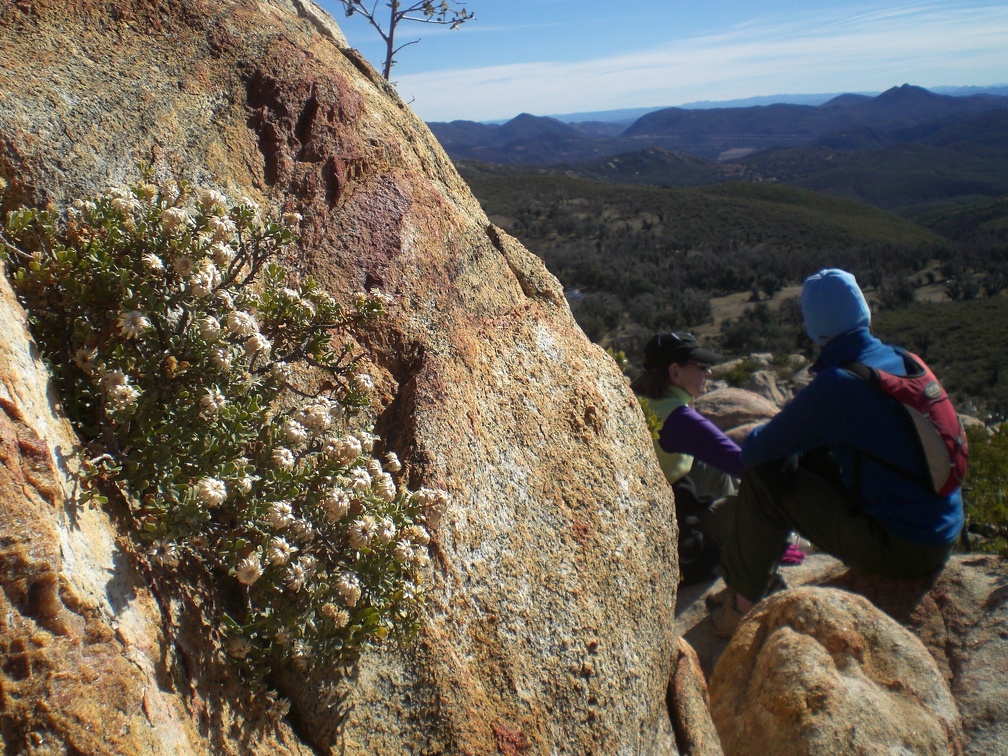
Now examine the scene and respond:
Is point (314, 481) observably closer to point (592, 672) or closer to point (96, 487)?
point (96, 487)

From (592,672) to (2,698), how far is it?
1570 millimetres

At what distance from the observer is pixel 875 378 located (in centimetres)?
351

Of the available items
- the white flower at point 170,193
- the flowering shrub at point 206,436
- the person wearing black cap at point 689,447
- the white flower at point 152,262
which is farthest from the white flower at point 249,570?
the person wearing black cap at point 689,447

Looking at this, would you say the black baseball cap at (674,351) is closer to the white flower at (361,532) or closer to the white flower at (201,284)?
the white flower at (361,532)

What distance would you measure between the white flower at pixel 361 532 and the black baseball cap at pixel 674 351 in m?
3.06

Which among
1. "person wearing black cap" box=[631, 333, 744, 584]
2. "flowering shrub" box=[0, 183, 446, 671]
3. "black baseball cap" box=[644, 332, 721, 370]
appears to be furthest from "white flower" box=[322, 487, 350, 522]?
"black baseball cap" box=[644, 332, 721, 370]

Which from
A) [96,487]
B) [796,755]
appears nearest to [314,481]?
[96,487]

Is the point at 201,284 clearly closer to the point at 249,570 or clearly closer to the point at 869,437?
the point at 249,570

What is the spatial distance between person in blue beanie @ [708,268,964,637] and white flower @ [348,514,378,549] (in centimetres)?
257

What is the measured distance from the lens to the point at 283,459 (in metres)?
1.70

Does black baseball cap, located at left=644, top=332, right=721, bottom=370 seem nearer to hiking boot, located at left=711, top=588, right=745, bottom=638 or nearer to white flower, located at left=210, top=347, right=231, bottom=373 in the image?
hiking boot, located at left=711, top=588, right=745, bottom=638

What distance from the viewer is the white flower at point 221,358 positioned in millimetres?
1703

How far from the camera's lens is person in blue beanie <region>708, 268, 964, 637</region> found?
3551 millimetres

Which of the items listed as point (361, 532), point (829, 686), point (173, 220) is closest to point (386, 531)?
point (361, 532)
